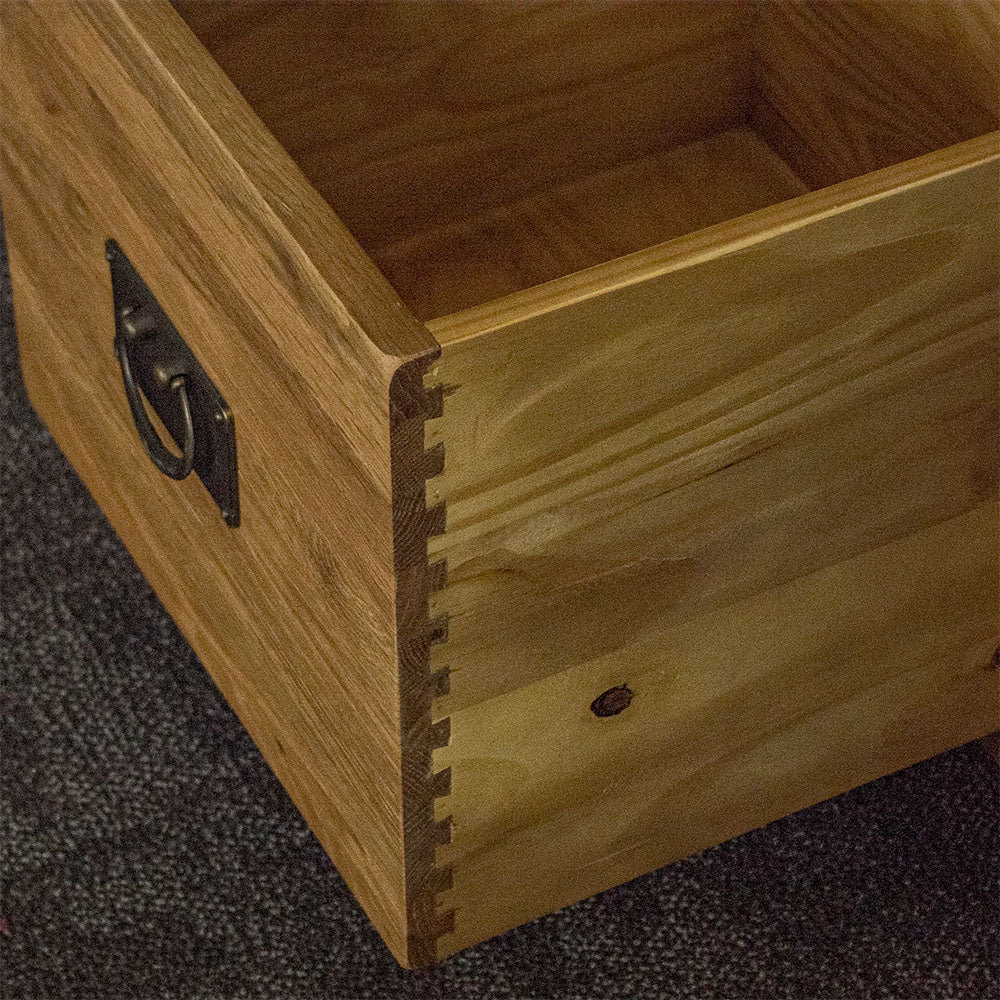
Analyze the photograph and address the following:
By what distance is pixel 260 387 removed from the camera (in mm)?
788

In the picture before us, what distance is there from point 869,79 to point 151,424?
450 mm

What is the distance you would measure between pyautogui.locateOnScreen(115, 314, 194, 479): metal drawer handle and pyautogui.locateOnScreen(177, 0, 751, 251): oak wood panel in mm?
175

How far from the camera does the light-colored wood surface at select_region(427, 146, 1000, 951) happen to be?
717mm

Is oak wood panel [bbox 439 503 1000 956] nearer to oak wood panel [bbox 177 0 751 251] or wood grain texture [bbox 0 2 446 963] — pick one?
wood grain texture [bbox 0 2 446 963]

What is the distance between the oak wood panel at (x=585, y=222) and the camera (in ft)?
3.41

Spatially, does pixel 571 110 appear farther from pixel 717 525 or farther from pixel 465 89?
pixel 717 525

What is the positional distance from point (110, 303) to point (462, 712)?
1.01 feet

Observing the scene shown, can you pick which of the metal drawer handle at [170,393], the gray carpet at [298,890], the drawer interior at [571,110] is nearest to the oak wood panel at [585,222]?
the drawer interior at [571,110]

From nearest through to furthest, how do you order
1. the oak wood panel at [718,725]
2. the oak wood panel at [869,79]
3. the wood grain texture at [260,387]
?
1. the wood grain texture at [260,387]
2. the oak wood panel at [718,725]
3. the oak wood panel at [869,79]

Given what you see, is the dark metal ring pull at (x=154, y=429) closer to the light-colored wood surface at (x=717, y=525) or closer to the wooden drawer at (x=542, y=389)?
the wooden drawer at (x=542, y=389)

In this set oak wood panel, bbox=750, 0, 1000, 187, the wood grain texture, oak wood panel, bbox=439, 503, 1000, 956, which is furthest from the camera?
oak wood panel, bbox=750, 0, 1000, 187

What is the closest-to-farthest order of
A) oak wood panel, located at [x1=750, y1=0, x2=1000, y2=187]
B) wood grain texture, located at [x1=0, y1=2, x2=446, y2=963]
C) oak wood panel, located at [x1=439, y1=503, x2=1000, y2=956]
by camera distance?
wood grain texture, located at [x1=0, y1=2, x2=446, y2=963] < oak wood panel, located at [x1=439, y1=503, x2=1000, y2=956] < oak wood panel, located at [x1=750, y1=0, x2=1000, y2=187]

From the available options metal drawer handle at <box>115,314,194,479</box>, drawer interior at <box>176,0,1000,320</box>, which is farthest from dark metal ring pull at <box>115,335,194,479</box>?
drawer interior at <box>176,0,1000,320</box>

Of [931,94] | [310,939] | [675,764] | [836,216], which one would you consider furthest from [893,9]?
[310,939]
